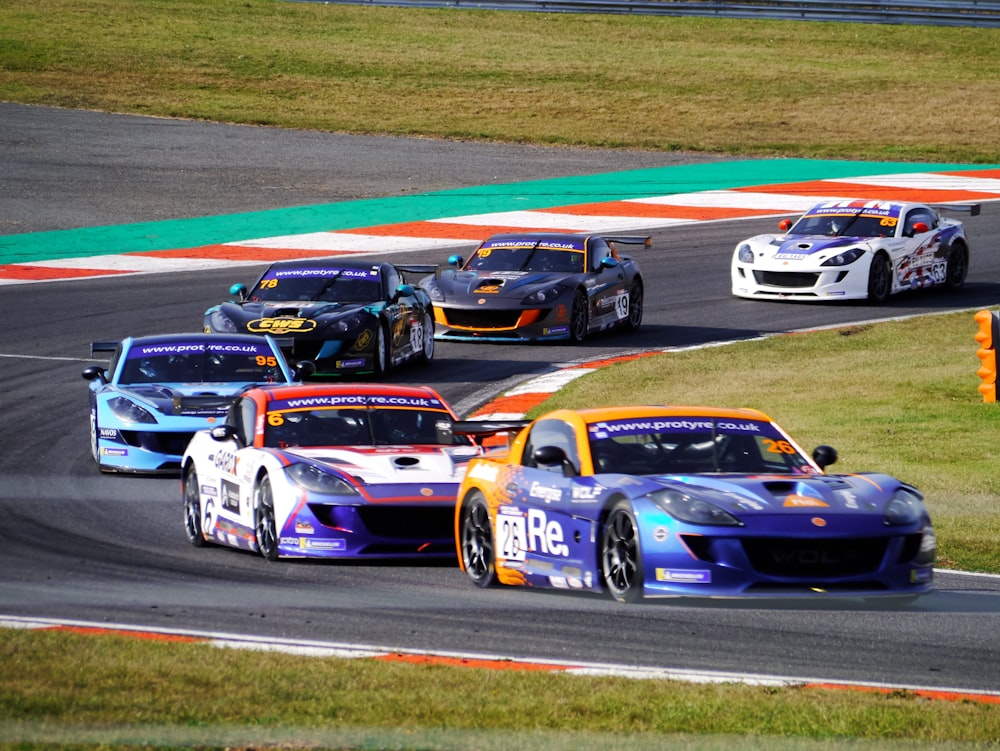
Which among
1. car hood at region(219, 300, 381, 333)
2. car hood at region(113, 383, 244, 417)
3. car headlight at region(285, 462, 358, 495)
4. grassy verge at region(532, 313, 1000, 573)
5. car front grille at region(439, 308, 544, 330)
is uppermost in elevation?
car headlight at region(285, 462, 358, 495)

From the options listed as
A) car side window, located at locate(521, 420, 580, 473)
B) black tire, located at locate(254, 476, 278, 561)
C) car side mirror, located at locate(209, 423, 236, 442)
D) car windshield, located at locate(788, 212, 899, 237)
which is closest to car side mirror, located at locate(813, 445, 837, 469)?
car side window, located at locate(521, 420, 580, 473)

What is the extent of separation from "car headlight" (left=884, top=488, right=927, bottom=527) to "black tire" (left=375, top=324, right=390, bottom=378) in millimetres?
10733

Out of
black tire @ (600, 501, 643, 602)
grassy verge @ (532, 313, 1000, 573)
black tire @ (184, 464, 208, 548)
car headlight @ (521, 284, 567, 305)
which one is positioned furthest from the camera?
car headlight @ (521, 284, 567, 305)

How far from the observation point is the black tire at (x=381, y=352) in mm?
19719

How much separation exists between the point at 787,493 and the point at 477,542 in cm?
195

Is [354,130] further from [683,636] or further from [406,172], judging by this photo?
[683,636]

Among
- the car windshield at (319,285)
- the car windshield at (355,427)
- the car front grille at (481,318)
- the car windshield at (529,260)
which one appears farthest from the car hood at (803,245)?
the car windshield at (355,427)

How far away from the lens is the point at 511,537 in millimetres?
10023

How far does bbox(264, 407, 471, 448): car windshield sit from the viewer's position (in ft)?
39.1

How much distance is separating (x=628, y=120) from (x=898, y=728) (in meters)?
36.1

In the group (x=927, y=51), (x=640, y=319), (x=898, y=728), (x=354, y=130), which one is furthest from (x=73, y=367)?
(x=927, y=51)

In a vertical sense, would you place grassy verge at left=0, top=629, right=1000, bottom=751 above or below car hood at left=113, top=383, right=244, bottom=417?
above

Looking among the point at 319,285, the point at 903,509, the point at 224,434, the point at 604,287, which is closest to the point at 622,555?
the point at 903,509

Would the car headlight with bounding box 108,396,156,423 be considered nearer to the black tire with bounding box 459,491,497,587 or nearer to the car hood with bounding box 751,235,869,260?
the black tire with bounding box 459,491,497,587
